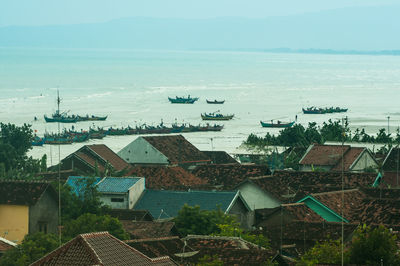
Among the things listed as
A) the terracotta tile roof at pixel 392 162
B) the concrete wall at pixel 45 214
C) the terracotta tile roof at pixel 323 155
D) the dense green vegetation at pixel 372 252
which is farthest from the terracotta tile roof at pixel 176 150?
the dense green vegetation at pixel 372 252

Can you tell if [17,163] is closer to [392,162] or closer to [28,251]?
[392,162]

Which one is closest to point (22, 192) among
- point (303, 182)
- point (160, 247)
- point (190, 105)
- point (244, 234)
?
point (244, 234)

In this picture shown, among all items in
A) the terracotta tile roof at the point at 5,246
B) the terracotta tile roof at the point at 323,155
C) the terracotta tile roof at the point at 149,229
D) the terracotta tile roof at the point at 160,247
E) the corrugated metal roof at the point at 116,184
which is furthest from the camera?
the terracotta tile roof at the point at 323,155

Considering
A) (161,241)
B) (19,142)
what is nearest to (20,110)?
(19,142)

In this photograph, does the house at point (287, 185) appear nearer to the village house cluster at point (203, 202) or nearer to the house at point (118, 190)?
the village house cluster at point (203, 202)

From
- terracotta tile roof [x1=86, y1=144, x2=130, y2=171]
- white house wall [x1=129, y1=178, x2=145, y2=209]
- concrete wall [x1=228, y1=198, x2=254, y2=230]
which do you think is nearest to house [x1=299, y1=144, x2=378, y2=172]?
terracotta tile roof [x1=86, y1=144, x2=130, y2=171]

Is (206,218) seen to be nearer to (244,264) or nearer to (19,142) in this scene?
(244,264)

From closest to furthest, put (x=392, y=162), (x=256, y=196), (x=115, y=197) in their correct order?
(x=115, y=197) < (x=256, y=196) < (x=392, y=162)
